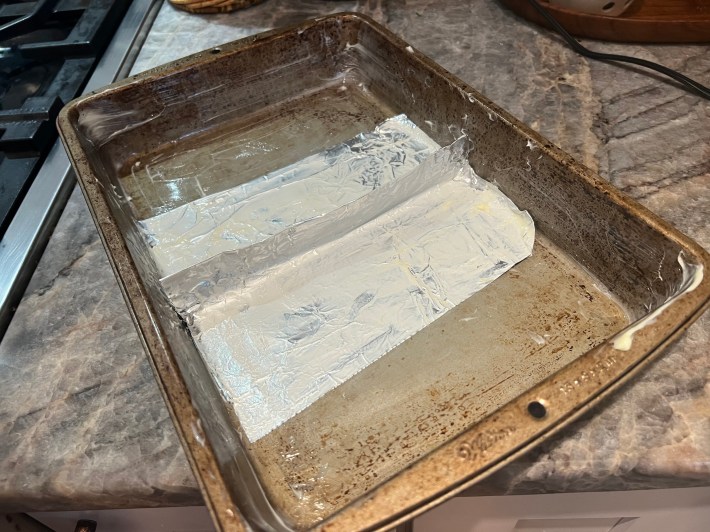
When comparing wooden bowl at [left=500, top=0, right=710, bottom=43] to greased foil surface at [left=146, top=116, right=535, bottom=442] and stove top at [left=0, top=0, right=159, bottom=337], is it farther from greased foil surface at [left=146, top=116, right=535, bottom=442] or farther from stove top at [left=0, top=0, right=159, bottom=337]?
stove top at [left=0, top=0, right=159, bottom=337]

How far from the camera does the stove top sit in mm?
589

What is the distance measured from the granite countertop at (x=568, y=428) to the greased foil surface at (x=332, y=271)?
8cm

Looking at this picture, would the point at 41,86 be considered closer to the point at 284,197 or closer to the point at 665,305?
the point at 284,197

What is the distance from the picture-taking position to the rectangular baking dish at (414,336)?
0.34m

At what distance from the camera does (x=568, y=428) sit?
0.41m

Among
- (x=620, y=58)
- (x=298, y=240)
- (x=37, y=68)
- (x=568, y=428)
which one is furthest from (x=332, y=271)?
(x=37, y=68)

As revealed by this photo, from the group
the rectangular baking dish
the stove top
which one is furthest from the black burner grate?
the rectangular baking dish

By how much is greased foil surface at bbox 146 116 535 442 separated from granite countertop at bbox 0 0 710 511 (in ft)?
0.26

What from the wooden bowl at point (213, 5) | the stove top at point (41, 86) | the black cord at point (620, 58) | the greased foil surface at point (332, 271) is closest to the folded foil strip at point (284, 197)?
the greased foil surface at point (332, 271)

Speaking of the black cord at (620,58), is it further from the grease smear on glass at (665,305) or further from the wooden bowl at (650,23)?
Result: the grease smear on glass at (665,305)

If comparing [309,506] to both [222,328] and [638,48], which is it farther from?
[638,48]

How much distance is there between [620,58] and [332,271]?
55cm

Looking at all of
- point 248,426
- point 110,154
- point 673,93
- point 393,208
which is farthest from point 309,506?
point 673,93

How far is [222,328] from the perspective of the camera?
0.50 m
